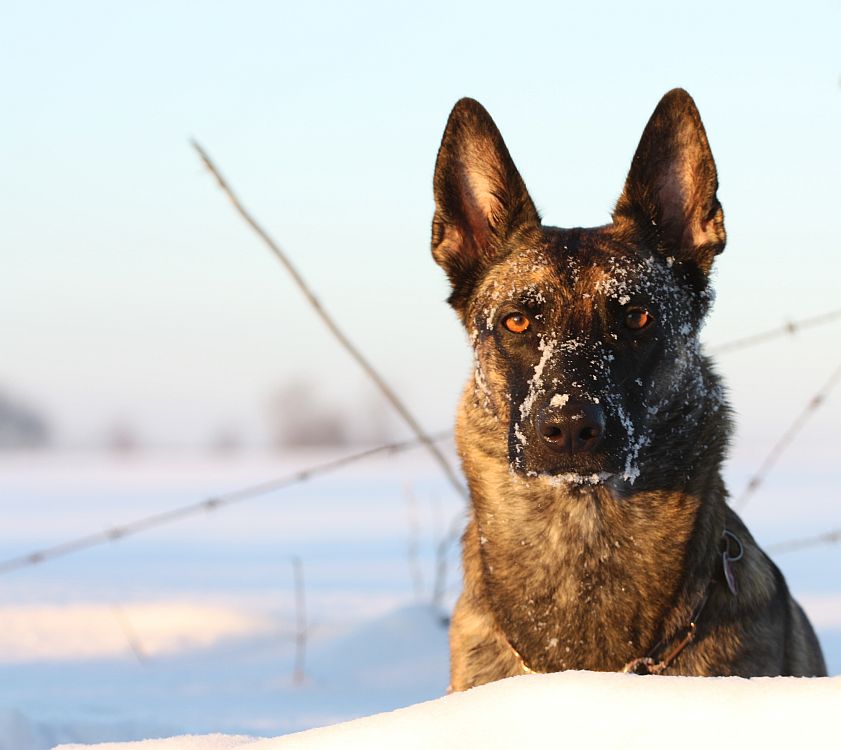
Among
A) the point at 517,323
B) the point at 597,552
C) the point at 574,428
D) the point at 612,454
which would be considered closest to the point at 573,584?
the point at 597,552

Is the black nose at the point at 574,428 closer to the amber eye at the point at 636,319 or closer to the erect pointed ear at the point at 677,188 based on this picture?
the amber eye at the point at 636,319

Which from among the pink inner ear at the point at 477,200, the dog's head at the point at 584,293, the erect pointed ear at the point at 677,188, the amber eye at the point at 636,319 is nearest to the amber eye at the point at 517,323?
the dog's head at the point at 584,293

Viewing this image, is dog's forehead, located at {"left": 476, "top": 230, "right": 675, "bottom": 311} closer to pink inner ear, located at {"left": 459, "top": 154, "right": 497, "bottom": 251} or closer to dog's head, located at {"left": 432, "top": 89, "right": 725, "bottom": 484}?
dog's head, located at {"left": 432, "top": 89, "right": 725, "bottom": 484}

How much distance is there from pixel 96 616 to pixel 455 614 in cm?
746

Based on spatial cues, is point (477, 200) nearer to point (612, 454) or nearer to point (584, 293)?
point (584, 293)

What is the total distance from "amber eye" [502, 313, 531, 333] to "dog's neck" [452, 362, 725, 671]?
1.36 ft

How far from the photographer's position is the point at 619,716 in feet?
6.63

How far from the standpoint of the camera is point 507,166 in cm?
485

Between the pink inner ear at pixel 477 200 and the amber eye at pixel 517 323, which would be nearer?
the amber eye at pixel 517 323

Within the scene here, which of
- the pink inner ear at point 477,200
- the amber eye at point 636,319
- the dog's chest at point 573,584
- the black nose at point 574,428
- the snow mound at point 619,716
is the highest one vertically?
the pink inner ear at point 477,200

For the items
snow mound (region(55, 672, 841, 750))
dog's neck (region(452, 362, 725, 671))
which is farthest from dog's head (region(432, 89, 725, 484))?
snow mound (region(55, 672, 841, 750))

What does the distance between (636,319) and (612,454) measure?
Answer: 753mm

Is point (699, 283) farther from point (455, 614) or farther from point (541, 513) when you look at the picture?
point (455, 614)

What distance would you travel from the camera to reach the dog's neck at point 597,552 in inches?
161
